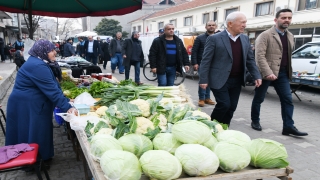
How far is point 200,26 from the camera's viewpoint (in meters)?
27.5

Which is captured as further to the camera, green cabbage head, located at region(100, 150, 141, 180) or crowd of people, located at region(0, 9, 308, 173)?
crowd of people, located at region(0, 9, 308, 173)

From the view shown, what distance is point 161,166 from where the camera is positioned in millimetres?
1539

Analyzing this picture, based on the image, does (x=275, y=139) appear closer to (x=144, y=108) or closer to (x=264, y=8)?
(x=144, y=108)

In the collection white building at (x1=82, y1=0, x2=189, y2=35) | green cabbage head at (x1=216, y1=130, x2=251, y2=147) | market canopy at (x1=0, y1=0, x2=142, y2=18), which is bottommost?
green cabbage head at (x1=216, y1=130, x2=251, y2=147)

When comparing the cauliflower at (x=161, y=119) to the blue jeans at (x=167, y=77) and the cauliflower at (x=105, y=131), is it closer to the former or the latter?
the cauliflower at (x=105, y=131)

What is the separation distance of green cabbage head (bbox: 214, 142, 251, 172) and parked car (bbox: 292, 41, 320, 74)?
23.9ft

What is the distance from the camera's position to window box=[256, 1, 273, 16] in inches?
800

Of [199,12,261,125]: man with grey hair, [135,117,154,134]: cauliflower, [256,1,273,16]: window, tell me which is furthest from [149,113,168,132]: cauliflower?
[256,1,273,16]: window

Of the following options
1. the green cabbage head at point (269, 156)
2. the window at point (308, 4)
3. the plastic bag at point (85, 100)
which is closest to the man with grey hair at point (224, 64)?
the plastic bag at point (85, 100)

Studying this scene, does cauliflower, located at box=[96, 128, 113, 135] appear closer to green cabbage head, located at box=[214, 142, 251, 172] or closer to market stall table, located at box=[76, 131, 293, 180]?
market stall table, located at box=[76, 131, 293, 180]

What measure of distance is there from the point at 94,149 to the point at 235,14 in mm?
2525

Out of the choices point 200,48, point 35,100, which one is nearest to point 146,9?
point 200,48

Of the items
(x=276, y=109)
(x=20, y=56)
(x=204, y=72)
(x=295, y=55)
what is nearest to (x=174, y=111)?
(x=204, y=72)

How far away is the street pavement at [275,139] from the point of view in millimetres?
3162
